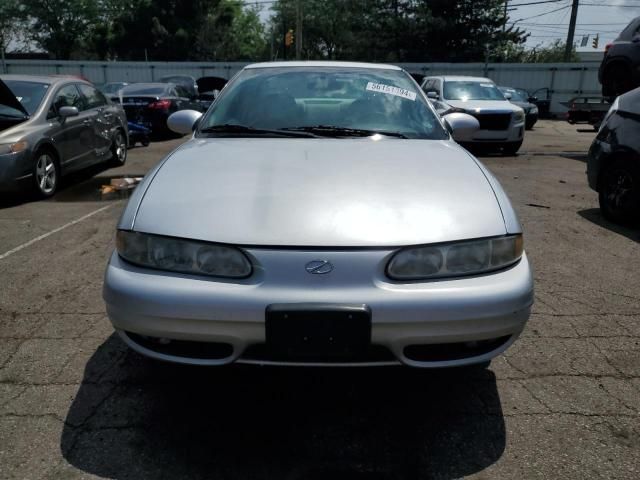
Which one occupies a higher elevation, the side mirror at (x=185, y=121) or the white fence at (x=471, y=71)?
the side mirror at (x=185, y=121)

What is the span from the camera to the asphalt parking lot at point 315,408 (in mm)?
2143

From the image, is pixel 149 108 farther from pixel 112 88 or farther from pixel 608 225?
pixel 608 225

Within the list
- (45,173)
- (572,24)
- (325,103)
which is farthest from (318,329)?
(572,24)

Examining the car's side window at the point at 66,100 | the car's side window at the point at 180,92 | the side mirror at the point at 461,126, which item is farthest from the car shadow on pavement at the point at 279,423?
the car's side window at the point at 180,92

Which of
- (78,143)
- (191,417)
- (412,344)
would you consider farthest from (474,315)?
(78,143)

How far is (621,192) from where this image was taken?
227 inches

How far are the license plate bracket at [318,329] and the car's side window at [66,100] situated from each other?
20.4 ft

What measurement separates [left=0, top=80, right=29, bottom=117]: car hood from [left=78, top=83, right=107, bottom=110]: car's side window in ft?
4.33

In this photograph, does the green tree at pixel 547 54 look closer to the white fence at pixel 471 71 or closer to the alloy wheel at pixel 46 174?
the white fence at pixel 471 71

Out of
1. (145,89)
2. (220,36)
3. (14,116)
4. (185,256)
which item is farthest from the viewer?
(220,36)

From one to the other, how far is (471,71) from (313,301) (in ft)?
94.4

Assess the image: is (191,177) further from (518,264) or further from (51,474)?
(518,264)

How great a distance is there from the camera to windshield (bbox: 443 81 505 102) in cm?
1202

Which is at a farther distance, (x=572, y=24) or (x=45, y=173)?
(x=572, y=24)
